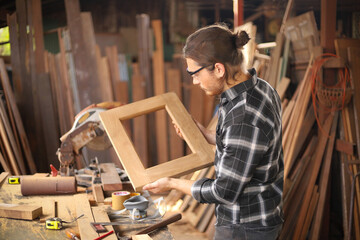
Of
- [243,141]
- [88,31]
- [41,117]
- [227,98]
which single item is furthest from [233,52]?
[41,117]

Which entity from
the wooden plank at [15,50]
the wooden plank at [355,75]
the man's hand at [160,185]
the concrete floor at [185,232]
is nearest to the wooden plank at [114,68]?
the wooden plank at [15,50]

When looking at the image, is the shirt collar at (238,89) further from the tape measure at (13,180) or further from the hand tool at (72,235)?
the tape measure at (13,180)

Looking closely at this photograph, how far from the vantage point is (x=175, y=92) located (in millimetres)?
5891

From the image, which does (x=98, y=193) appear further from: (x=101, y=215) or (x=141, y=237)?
(x=141, y=237)

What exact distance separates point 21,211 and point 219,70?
1.34 metres

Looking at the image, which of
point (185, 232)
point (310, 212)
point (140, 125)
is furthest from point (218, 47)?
point (140, 125)

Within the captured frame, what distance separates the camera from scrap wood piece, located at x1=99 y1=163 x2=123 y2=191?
2.69 m

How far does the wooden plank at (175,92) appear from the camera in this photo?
589cm

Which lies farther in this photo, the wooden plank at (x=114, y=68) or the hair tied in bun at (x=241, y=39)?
the wooden plank at (x=114, y=68)

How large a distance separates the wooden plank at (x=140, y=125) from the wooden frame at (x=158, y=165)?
339cm

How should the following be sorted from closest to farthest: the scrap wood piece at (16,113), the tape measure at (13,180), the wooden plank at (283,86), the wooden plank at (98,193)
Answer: the wooden plank at (98,193) < the tape measure at (13,180) < the wooden plank at (283,86) < the scrap wood piece at (16,113)

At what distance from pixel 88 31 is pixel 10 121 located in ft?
4.98

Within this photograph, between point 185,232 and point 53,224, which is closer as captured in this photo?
point 53,224

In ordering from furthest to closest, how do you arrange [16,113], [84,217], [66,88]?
[66,88]
[16,113]
[84,217]
